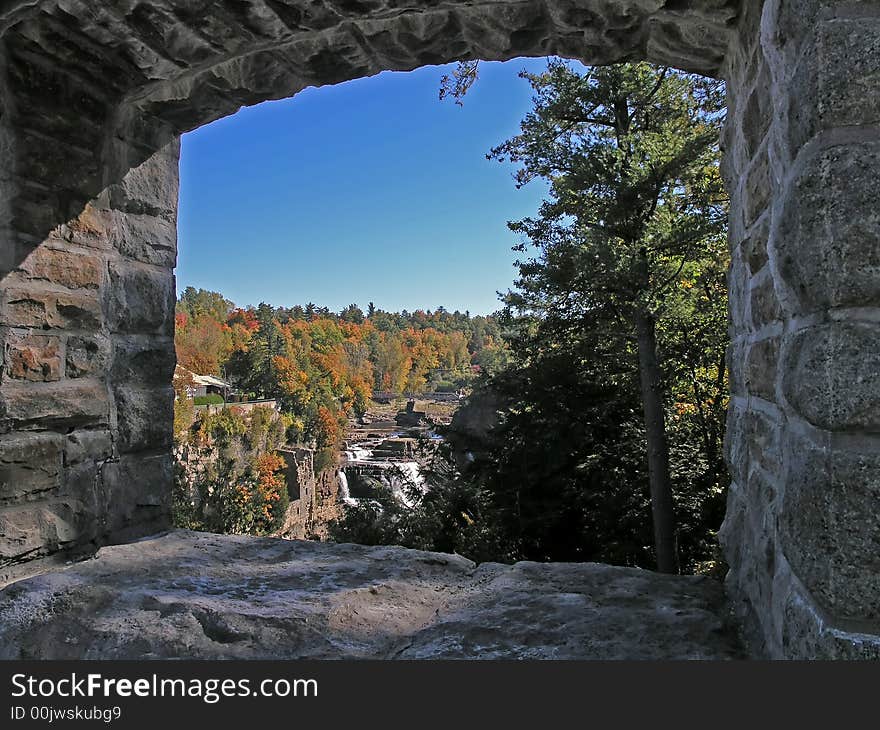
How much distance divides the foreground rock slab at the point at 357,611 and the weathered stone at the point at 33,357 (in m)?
0.54

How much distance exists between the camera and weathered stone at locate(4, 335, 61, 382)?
1622mm

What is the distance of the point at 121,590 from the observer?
56.4 inches

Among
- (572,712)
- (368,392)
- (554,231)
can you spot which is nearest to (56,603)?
(572,712)

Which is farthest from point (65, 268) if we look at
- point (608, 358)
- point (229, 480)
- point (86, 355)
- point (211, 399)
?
point (211, 399)

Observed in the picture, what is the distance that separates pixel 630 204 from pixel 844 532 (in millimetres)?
6707

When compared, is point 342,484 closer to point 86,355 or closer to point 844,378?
point 86,355

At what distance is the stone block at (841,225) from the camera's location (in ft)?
2.37

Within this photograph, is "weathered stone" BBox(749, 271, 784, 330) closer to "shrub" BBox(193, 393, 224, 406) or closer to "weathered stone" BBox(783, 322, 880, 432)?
"weathered stone" BBox(783, 322, 880, 432)

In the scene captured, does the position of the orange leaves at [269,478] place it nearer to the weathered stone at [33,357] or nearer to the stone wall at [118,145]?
the stone wall at [118,145]

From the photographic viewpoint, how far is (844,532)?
0.73m

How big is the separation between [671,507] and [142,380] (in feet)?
20.1

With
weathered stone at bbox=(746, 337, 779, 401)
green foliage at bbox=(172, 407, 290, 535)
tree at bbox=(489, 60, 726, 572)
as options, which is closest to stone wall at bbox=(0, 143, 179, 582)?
weathered stone at bbox=(746, 337, 779, 401)

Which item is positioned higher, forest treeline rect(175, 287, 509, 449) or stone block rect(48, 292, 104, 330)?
forest treeline rect(175, 287, 509, 449)

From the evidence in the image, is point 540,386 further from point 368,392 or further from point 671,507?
point 368,392
